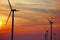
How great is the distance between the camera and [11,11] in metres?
66.2

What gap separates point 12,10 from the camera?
209 feet

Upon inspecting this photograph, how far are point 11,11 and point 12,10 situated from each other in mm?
2539

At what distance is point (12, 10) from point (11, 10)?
105cm

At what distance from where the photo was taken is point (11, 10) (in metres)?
64.8

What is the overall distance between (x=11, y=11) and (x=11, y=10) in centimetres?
152
